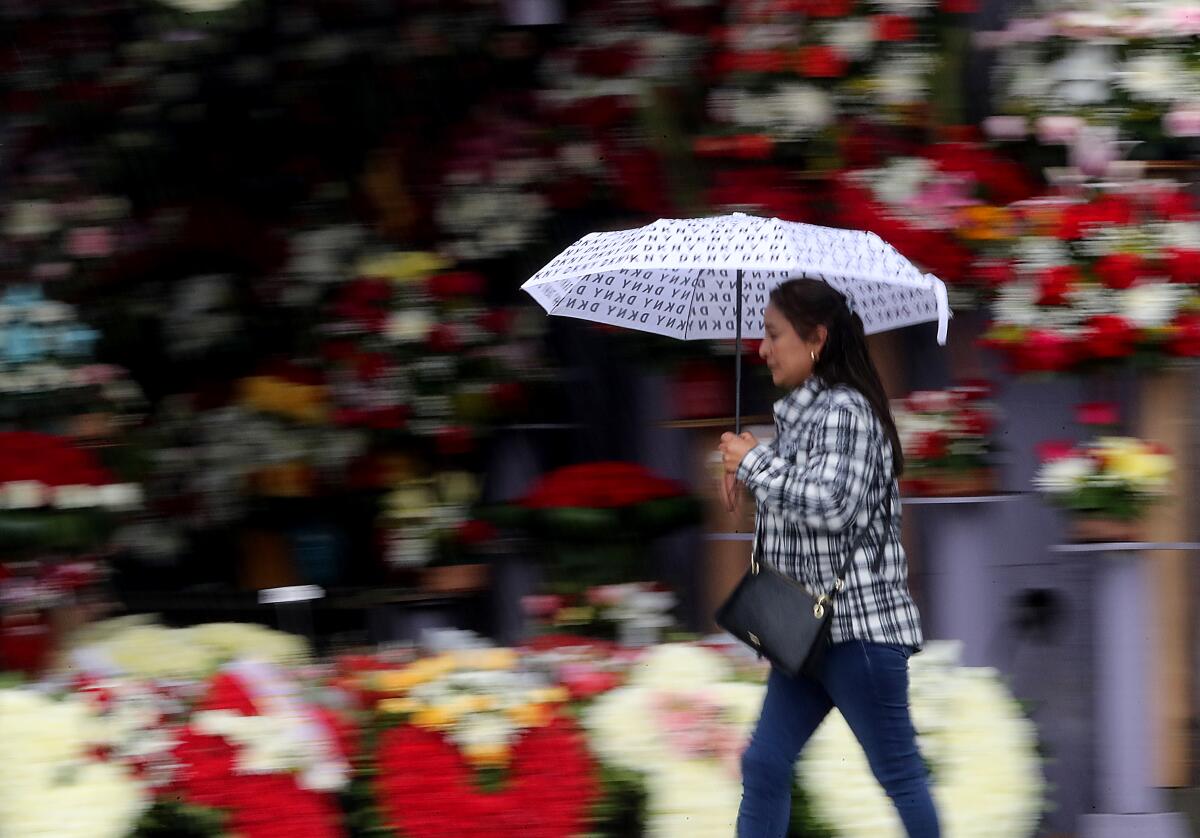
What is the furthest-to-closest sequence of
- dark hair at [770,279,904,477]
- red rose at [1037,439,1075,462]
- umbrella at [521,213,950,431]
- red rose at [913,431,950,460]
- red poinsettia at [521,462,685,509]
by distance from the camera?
red poinsettia at [521,462,685,509]
red rose at [913,431,950,460]
red rose at [1037,439,1075,462]
dark hair at [770,279,904,477]
umbrella at [521,213,950,431]

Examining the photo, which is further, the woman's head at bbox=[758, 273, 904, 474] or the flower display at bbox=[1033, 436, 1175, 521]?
the flower display at bbox=[1033, 436, 1175, 521]

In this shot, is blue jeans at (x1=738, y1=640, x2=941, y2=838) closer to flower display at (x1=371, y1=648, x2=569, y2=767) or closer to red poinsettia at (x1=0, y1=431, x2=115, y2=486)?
flower display at (x1=371, y1=648, x2=569, y2=767)

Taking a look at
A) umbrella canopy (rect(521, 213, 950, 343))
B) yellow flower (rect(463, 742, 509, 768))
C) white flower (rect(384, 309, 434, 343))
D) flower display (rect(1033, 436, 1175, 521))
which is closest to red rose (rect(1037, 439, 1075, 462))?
flower display (rect(1033, 436, 1175, 521))

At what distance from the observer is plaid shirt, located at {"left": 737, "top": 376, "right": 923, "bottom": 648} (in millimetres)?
3219

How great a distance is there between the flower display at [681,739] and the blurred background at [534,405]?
0.4 inches

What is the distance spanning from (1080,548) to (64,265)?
3.21m

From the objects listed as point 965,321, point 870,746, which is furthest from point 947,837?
→ point 965,321

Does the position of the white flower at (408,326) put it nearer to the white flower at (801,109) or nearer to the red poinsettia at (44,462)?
the red poinsettia at (44,462)

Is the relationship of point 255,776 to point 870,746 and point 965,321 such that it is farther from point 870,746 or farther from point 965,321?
point 965,321

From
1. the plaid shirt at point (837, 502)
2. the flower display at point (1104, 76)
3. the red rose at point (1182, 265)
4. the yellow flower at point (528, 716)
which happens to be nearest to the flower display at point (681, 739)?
the yellow flower at point (528, 716)

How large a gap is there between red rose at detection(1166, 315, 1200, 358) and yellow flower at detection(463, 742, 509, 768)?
86.6 inches

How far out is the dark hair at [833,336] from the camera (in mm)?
3355

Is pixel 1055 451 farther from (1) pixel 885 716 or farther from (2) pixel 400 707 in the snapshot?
(2) pixel 400 707

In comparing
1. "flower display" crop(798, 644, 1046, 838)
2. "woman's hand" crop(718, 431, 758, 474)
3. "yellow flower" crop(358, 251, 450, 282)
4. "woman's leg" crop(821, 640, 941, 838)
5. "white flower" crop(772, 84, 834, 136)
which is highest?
"white flower" crop(772, 84, 834, 136)
